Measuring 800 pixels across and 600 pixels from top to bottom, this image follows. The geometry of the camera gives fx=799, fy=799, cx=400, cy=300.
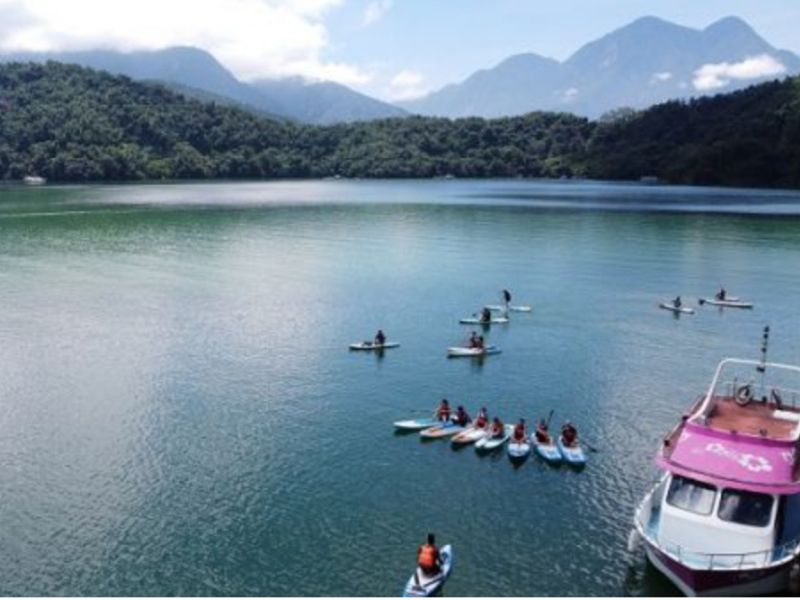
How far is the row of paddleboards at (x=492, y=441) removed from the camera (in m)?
41.9

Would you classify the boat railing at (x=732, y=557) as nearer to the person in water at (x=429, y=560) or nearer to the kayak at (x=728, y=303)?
the person in water at (x=429, y=560)

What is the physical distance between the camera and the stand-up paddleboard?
42062 millimetres

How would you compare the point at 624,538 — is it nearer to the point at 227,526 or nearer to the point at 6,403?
the point at 227,526

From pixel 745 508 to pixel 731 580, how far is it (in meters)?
2.78

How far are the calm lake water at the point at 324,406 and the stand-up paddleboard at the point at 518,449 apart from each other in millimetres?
1256

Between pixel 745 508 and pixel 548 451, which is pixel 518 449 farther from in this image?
pixel 745 508

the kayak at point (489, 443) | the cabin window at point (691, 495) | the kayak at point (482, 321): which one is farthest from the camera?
the kayak at point (482, 321)

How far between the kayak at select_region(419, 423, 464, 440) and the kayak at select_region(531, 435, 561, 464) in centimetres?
460

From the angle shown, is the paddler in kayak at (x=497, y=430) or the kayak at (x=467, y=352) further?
the kayak at (x=467, y=352)

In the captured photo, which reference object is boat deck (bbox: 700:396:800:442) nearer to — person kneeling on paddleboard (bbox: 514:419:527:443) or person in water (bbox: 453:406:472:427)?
person kneeling on paddleboard (bbox: 514:419:527:443)

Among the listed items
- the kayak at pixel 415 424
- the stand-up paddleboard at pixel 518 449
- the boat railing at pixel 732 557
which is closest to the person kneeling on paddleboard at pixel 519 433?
the stand-up paddleboard at pixel 518 449

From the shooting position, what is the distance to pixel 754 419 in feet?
115

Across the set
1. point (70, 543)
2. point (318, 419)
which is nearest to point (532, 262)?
point (318, 419)

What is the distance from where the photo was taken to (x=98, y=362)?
58719mm
